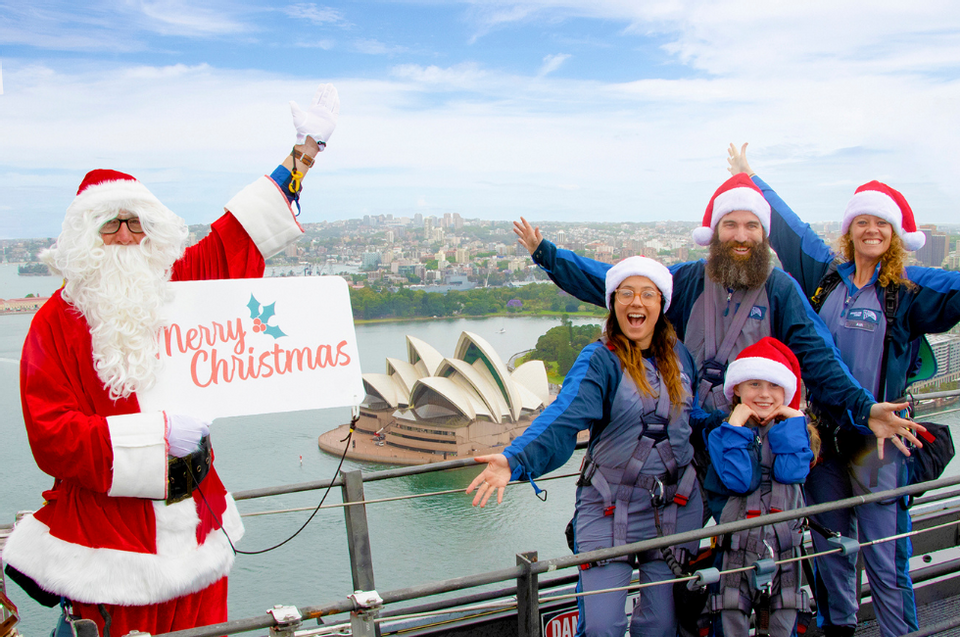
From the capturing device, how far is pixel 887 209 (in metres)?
2.50

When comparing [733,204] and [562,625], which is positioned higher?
[733,204]

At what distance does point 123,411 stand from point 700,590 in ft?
5.16

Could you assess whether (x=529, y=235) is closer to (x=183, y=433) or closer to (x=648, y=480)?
(x=648, y=480)

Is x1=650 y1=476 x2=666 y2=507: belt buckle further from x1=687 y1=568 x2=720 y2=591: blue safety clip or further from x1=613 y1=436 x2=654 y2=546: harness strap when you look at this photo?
x1=687 y1=568 x2=720 y2=591: blue safety clip

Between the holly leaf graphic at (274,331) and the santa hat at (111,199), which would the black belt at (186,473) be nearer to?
the holly leaf graphic at (274,331)

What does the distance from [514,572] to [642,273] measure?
95 cm

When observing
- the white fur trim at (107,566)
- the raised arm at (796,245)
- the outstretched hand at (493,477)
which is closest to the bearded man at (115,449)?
the white fur trim at (107,566)

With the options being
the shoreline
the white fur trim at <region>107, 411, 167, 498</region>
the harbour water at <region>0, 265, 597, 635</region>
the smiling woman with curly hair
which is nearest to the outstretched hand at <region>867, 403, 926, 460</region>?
the smiling woman with curly hair

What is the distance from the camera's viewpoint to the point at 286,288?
80.7 inches

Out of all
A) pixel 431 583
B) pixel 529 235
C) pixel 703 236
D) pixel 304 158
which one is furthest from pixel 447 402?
pixel 431 583

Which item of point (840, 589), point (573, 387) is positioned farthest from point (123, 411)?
point (840, 589)

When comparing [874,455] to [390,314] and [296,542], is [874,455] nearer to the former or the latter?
[296,542]

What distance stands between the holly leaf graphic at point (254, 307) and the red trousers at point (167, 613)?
0.70 meters

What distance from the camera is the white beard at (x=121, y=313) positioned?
5.85 ft
